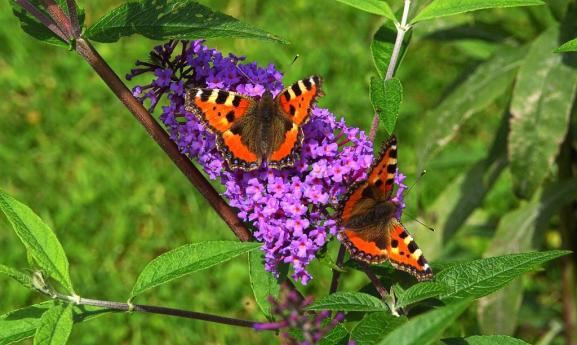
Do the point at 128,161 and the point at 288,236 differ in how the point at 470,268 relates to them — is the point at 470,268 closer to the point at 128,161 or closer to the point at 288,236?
the point at 288,236

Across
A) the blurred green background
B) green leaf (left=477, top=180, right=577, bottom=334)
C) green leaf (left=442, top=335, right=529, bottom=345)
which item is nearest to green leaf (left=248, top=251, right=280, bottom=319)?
green leaf (left=442, top=335, right=529, bottom=345)

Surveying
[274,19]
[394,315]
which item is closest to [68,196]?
[274,19]

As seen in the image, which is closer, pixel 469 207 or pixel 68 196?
pixel 469 207

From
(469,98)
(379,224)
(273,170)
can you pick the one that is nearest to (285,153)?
(273,170)

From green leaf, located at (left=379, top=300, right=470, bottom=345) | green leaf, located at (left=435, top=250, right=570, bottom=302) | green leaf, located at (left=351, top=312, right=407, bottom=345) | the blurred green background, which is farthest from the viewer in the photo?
the blurred green background

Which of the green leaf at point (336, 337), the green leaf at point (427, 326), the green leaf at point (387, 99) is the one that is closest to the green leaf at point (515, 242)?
the green leaf at point (387, 99)

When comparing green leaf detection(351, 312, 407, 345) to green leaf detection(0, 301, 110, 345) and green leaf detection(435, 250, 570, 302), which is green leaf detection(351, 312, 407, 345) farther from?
green leaf detection(0, 301, 110, 345)
